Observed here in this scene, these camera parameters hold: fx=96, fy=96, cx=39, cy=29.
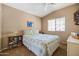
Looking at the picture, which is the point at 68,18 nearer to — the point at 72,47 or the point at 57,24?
the point at 57,24

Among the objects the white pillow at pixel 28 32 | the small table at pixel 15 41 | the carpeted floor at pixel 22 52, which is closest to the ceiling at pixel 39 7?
the white pillow at pixel 28 32

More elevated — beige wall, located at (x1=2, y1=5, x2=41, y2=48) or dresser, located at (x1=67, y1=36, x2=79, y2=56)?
beige wall, located at (x1=2, y1=5, x2=41, y2=48)

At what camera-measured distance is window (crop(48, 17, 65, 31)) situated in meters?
1.48

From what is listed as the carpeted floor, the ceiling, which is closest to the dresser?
the carpeted floor

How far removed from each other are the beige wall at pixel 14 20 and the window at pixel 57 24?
0.18 meters

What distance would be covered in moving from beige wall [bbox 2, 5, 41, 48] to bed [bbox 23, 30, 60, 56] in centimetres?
15

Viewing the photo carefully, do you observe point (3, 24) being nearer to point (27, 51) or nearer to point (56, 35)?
point (27, 51)

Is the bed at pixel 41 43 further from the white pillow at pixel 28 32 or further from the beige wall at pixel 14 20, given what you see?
the beige wall at pixel 14 20

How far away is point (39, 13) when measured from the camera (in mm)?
1526

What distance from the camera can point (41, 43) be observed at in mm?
1385

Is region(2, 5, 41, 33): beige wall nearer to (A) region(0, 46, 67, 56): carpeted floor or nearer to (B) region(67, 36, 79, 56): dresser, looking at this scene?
(A) region(0, 46, 67, 56): carpeted floor

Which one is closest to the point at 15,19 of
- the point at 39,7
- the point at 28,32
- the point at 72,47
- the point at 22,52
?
the point at 28,32

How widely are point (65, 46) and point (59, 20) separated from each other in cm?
41

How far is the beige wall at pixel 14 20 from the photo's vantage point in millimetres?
1428
